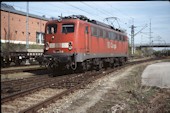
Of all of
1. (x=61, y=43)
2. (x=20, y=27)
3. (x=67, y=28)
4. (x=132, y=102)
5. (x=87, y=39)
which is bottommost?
(x=132, y=102)

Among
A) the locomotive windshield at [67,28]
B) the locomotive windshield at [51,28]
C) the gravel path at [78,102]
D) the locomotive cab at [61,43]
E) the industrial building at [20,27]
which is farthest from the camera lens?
the industrial building at [20,27]

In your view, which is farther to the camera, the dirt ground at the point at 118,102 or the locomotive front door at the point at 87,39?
the locomotive front door at the point at 87,39

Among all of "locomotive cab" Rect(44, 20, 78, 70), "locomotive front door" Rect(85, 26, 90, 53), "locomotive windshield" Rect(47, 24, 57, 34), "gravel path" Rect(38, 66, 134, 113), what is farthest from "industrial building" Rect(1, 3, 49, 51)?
"gravel path" Rect(38, 66, 134, 113)

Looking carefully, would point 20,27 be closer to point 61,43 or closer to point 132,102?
point 61,43

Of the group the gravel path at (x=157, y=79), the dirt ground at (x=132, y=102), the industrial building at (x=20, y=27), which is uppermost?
the industrial building at (x=20, y=27)

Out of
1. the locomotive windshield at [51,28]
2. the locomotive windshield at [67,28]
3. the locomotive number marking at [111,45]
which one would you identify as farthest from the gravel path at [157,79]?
the locomotive windshield at [51,28]

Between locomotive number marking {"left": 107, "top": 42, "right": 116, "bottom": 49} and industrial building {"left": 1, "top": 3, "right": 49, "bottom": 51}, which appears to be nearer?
locomotive number marking {"left": 107, "top": 42, "right": 116, "bottom": 49}

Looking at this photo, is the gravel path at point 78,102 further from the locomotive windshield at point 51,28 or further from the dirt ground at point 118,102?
the locomotive windshield at point 51,28

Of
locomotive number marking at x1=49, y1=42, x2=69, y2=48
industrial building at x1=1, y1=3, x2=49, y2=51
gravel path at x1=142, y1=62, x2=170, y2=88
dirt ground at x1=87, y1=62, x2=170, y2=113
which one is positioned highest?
industrial building at x1=1, y1=3, x2=49, y2=51

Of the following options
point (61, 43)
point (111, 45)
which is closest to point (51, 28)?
point (61, 43)

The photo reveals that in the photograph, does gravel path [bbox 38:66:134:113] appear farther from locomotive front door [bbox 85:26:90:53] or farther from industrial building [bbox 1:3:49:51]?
industrial building [bbox 1:3:49:51]

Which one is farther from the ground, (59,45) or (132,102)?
(59,45)

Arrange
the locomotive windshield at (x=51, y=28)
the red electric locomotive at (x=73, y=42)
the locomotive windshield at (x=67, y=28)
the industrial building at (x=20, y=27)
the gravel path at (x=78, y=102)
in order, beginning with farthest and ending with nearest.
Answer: the industrial building at (x=20, y=27) → the locomotive windshield at (x=51, y=28) → the locomotive windshield at (x=67, y=28) → the red electric locomotive at (x=73, y=42) → the gravel path at (x=78, y=102)

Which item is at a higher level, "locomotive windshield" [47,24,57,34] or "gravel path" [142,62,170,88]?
"locomotive windshield" [47,24,57,34]
